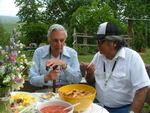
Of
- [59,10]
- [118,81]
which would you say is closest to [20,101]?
[118,81]

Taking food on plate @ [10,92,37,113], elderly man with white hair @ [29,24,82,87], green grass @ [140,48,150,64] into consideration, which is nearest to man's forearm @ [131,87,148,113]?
elderly man with white hair @ [29,24,82,87]

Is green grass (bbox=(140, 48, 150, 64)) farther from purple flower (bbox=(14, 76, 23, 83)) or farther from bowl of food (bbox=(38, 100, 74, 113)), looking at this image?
purple flower (bbox=(14, 76, 23, 83))

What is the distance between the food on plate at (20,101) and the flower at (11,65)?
0.77 feet

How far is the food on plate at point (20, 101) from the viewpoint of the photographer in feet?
7.00

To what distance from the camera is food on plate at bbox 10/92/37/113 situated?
2133 mm

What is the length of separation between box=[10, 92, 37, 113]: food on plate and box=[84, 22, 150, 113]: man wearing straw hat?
59 cm

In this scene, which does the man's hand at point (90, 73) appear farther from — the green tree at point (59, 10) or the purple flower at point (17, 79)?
the green tree at point (59, 10)

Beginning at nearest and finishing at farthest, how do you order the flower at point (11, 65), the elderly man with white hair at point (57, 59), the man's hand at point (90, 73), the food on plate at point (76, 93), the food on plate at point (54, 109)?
the flower at point (11, 65), the food on plate at point (54, 109), the food on plate at point (76, 93), the man's hand at point (90, 73), the elderly man with white hair at point (57, 59)

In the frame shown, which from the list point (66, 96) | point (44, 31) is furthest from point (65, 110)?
point (44, 31)

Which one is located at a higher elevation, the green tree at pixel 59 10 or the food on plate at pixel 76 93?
the green tree at pixel 59 10

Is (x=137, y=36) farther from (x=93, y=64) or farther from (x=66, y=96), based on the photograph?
(x=66, y=96)

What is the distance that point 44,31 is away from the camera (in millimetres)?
11891

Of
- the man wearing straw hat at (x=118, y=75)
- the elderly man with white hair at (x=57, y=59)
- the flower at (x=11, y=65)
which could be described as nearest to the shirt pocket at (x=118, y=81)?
the man wearing straw hat at (x=118, y=75)

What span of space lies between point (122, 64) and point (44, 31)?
9.38m
